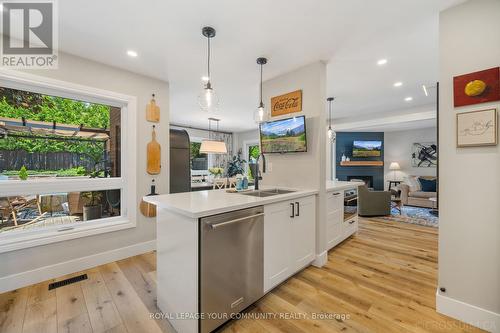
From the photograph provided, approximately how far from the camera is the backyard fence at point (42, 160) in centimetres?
225

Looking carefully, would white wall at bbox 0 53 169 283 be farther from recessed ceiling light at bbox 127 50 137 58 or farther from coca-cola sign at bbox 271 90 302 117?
coca-cola sign at bbox 271 90 302 117

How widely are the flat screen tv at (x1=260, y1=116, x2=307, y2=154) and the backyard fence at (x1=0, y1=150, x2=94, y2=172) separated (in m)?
2.44

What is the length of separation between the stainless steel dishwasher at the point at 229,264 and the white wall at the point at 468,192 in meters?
1.59

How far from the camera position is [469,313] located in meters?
1.65

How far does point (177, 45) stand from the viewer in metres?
2.35

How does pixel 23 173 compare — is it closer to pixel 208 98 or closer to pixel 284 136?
pixel 208 98

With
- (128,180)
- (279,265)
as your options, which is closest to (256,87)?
(128,180)

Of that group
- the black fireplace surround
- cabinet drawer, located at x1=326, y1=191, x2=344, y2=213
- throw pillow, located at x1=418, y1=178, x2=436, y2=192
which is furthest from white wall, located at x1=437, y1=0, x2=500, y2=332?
throw pillow, located at x1=418, y1=178, x2=436, y2=192

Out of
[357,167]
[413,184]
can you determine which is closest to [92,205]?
[357,167]

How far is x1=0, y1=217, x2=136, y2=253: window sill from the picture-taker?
2141 millimetres

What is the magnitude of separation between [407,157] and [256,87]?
257 inches

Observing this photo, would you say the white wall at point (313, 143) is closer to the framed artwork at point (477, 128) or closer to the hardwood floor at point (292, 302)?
the hardwood floor at point (292, 302)

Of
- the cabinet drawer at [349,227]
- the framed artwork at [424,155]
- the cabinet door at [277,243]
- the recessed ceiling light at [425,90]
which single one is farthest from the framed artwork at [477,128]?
the framed artwork at [424,155]

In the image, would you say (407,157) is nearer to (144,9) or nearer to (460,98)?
(460,98)
